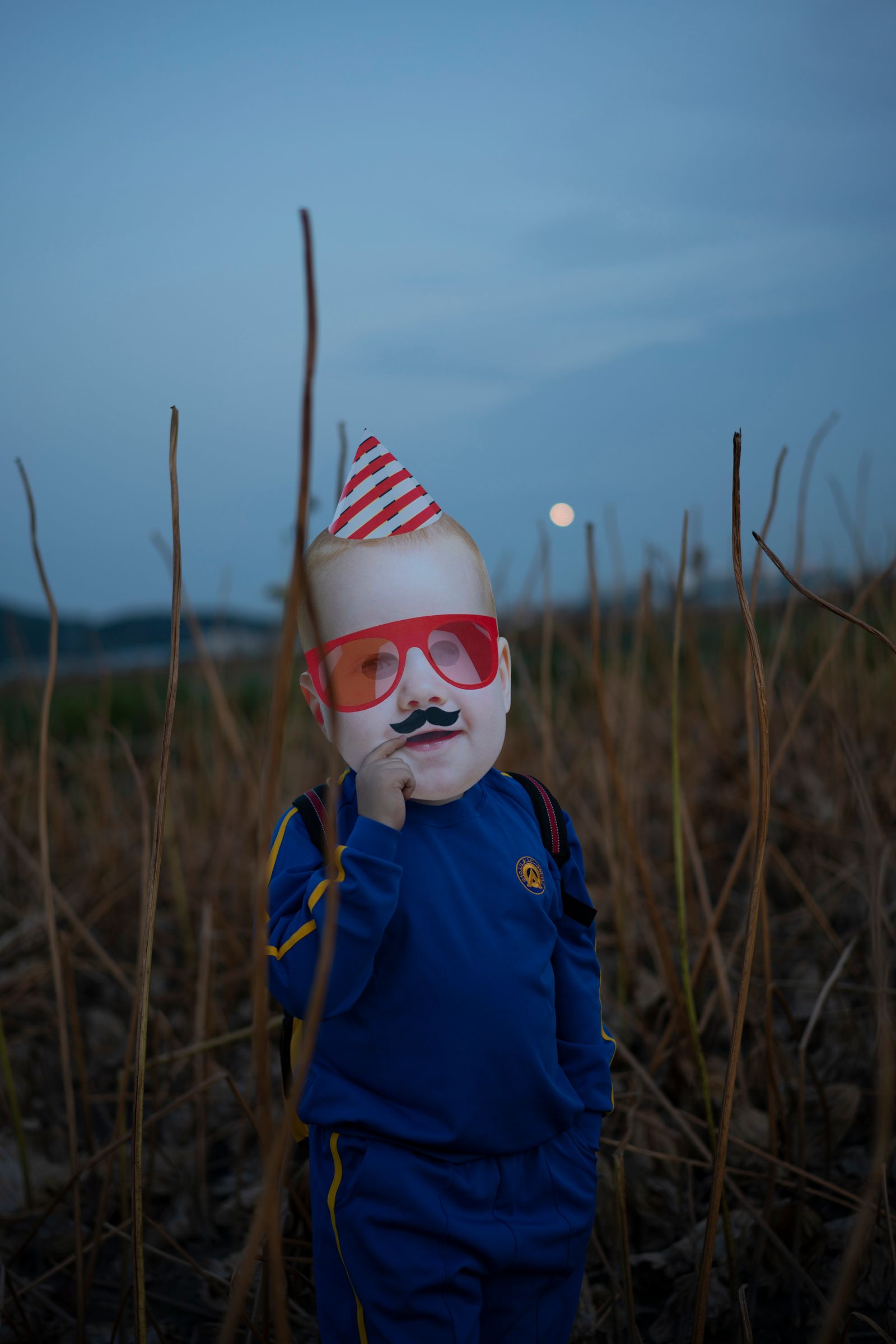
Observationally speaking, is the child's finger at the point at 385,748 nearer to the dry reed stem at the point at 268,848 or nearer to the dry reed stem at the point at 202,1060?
the dry reed stem at the point at 268,848

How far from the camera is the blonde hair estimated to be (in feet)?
2.74

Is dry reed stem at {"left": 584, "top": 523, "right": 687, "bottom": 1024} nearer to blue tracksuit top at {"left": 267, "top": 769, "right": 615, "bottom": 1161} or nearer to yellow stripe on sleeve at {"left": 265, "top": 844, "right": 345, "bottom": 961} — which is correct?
blue tracksuit top at {"left": 267, "top": 769, "right": 615, "bottom": 1161}

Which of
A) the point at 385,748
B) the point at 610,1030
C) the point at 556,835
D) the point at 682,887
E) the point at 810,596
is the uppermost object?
the point at 810,596

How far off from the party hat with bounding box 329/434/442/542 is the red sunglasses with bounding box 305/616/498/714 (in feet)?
0.31

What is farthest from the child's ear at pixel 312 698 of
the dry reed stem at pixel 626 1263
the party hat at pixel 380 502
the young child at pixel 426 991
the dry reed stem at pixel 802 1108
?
the dry reed stem at pixel 802 1108

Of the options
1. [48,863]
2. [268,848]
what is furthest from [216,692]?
[268,848]

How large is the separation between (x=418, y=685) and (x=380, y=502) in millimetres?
185

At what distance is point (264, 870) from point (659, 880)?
1.61 metres

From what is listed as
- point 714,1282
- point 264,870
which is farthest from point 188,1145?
point 264,870

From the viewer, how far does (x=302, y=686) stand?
90cm

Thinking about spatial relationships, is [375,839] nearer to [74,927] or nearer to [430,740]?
[430,740]

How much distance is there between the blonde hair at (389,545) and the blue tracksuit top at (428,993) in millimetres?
206

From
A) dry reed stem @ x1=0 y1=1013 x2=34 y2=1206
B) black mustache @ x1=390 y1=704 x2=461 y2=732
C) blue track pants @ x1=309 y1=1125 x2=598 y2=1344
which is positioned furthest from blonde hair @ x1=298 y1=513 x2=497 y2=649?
dry reed stem @ x1=0 y1=1013 x2=34 y2=1206

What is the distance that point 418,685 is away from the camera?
2.62 feet
